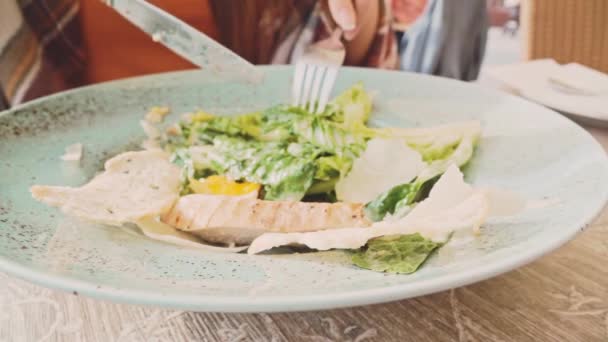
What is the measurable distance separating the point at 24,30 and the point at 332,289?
45.5 inches

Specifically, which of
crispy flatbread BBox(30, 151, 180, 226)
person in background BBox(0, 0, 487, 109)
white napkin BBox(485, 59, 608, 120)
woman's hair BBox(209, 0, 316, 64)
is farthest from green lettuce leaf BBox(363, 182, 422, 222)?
woman's hair BBox(209, 0, 316, 64)

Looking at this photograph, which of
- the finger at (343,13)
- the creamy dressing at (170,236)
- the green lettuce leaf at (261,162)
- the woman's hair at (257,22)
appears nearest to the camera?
the creamy dressing at (170,236)

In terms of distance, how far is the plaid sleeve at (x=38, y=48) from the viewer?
1.22 m

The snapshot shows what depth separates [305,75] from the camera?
88 centimetres

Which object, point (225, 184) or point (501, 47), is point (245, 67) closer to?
point (225, 184)

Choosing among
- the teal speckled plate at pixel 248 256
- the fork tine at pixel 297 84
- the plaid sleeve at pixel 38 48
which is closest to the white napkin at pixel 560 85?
the teal speckled plate at pixel 248 256

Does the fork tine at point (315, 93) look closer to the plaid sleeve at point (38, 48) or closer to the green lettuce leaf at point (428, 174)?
the green lettuce leaf at point (428, 174)

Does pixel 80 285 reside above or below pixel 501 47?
above

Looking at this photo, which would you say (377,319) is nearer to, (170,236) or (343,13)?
(170,236)

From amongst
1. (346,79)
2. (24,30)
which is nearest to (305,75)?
(346,79)

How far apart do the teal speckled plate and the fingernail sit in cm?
13

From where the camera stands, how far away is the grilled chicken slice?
577 mm

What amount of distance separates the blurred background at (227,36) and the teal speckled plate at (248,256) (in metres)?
0.41

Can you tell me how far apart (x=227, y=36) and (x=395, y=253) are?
3.61 ft
